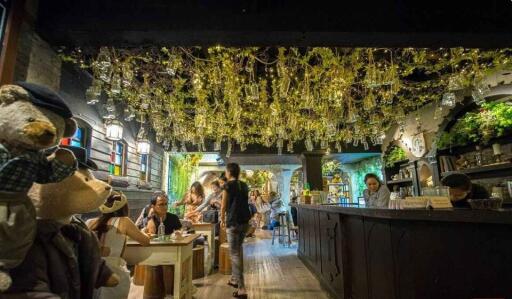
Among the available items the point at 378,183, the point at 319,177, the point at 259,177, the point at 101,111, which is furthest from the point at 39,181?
the point at 259,177

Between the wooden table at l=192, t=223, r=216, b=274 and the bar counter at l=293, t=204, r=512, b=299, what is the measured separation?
7.56ft

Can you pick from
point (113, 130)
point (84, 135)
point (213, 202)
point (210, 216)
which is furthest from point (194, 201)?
point (84, 135)

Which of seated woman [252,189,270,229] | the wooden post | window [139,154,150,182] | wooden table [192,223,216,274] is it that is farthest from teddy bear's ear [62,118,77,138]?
seated woman [252,189,270,229]

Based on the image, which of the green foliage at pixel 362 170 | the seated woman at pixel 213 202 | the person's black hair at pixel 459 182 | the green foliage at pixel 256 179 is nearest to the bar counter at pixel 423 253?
the person's black hair at pixel 459 182

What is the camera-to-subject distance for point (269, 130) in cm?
576

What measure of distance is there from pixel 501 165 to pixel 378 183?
1.74 metres

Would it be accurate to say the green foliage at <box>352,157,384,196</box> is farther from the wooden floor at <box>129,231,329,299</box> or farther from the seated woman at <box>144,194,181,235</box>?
the seated woman at <box>144,194,181,235</box>

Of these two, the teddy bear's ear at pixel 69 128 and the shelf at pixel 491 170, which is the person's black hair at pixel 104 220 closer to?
the teddy bear's ear at pixel 69 128

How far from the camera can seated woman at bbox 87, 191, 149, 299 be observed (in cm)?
163

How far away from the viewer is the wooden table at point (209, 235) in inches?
174

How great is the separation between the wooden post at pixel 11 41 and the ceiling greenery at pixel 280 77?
623mm

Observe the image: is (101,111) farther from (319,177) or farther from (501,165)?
(501,165)

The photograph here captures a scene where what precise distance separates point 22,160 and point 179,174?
917 cm

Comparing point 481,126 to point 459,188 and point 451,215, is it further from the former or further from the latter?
point 451,215
